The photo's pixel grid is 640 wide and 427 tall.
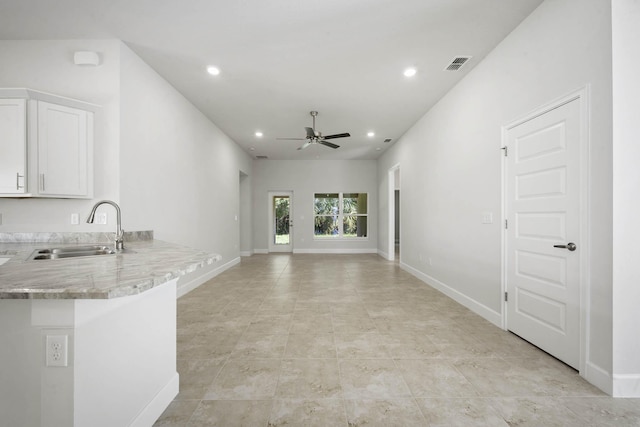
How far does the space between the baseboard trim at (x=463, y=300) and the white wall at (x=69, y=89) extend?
13.7ft

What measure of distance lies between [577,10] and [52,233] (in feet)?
16.4

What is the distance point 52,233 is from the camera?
2.95m

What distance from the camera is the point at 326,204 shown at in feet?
30.9

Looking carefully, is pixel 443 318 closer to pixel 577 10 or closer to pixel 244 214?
pixel 577 10

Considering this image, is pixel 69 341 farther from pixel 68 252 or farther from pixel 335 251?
pixel 335 251

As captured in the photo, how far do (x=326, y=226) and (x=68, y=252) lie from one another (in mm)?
7427

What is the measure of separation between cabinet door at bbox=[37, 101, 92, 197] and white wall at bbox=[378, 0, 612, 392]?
166 inches

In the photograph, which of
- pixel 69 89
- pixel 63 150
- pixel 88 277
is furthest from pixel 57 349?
pixel 69 89

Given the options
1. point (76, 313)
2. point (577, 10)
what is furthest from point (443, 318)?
point (76, 313)

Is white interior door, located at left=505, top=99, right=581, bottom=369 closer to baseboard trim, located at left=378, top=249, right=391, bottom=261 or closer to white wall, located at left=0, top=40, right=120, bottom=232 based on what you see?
white wall, located at left=0, top=40, right=120, bottom=232

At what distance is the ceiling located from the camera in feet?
8.27

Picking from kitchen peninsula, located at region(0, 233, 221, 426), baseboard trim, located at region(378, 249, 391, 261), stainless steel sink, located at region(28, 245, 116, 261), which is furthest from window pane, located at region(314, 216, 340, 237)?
kitchen peninsula, located at region(0, 233, 221, 426)

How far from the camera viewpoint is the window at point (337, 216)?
9398 mm

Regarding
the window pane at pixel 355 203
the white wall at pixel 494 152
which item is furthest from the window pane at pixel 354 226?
the white wall at pixel 494 152
